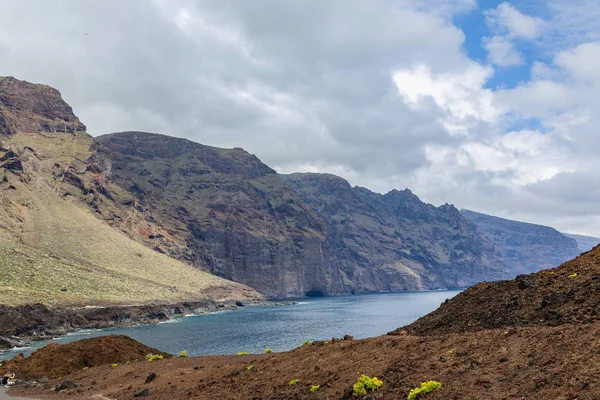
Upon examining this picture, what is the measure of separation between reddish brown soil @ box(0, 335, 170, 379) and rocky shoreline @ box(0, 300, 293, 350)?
2073 inches

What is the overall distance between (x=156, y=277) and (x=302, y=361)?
181 m

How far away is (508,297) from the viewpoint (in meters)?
27.2

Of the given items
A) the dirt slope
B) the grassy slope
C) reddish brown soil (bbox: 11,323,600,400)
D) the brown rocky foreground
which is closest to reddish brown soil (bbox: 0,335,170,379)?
the brown rocky foreground

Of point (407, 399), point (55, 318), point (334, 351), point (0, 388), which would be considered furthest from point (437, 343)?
point (55, 318)

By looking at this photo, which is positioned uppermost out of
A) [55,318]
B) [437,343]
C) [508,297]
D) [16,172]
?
[16,172]

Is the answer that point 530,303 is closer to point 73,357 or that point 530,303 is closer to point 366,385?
point 366,385

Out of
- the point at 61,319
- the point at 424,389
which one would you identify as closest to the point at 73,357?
the point at 424,389

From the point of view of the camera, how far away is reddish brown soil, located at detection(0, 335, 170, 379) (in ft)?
140

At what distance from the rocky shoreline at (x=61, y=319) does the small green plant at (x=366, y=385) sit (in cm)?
9154

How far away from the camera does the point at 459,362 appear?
19.0 meters

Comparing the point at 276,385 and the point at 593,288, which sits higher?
the point at 593,288

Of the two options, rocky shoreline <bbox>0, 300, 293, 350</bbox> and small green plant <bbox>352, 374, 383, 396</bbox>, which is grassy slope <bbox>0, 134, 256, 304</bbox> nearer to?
rocky shoreline <bbox>0, 300, 293, 350</bbox>

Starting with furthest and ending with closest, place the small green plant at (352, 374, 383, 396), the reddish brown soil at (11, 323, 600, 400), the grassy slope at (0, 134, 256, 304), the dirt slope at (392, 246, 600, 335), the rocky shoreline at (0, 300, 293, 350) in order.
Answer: the grassy slope at (0, 134, 256, 304) → the rocky shoreline at (0, 300, 293, 350) → the dirt slope at (392, 246, 600, 335) → the small green plant at (352, 374, 383, 396) → the reddish brown soil at (11, 323, 600, 400)

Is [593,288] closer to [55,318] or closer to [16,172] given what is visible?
[55,318]
